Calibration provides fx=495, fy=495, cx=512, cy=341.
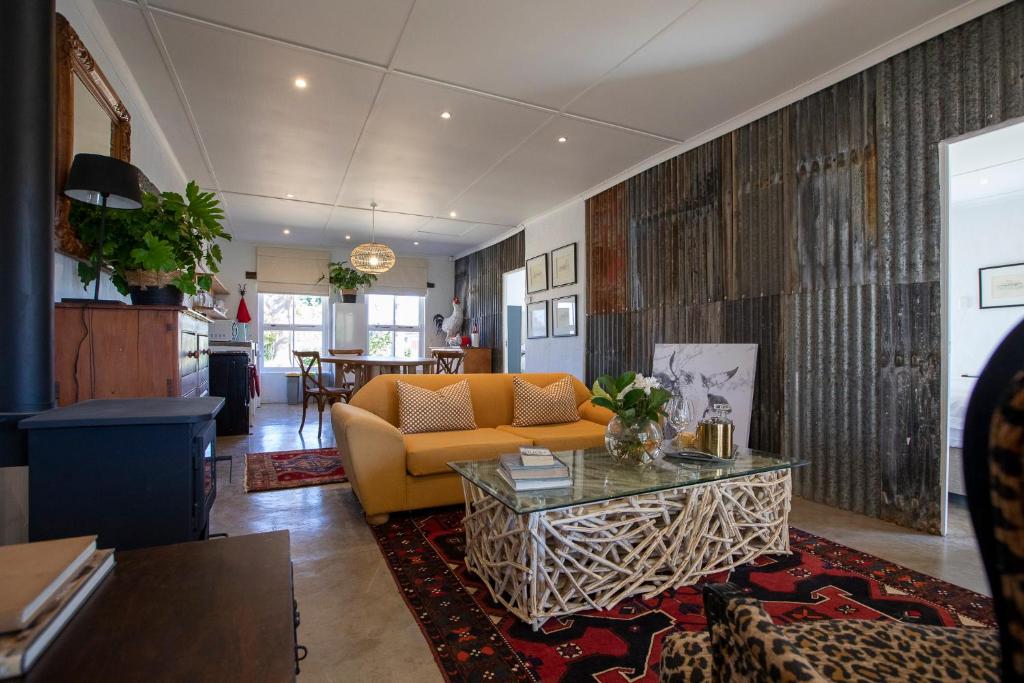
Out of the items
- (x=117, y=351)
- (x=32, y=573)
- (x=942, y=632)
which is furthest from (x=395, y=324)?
(x=942, y=632)

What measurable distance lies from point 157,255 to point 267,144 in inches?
104

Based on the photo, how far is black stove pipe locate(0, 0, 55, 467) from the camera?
145 cm

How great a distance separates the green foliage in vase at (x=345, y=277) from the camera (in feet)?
28.0

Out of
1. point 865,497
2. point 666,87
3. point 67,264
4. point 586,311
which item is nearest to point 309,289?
point 586,311

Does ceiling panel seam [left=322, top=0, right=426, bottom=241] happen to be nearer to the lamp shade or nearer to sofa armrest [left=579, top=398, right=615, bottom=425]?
the lamp shade

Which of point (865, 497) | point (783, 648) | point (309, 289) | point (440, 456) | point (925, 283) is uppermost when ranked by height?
point (309, 289)

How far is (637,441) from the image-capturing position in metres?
2.42

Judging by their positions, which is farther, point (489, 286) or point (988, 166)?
point (489, 286)

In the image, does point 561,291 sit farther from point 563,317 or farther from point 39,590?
point 39,590

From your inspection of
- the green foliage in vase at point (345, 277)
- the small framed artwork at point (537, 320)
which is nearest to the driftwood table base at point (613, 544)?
the small framed artwork at point (537, 320)

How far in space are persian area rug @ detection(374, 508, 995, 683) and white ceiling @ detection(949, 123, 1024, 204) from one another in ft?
9.01

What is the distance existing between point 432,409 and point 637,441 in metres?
1.55

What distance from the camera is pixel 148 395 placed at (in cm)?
230

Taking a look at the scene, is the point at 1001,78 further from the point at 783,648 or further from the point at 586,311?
the point at 586,311
